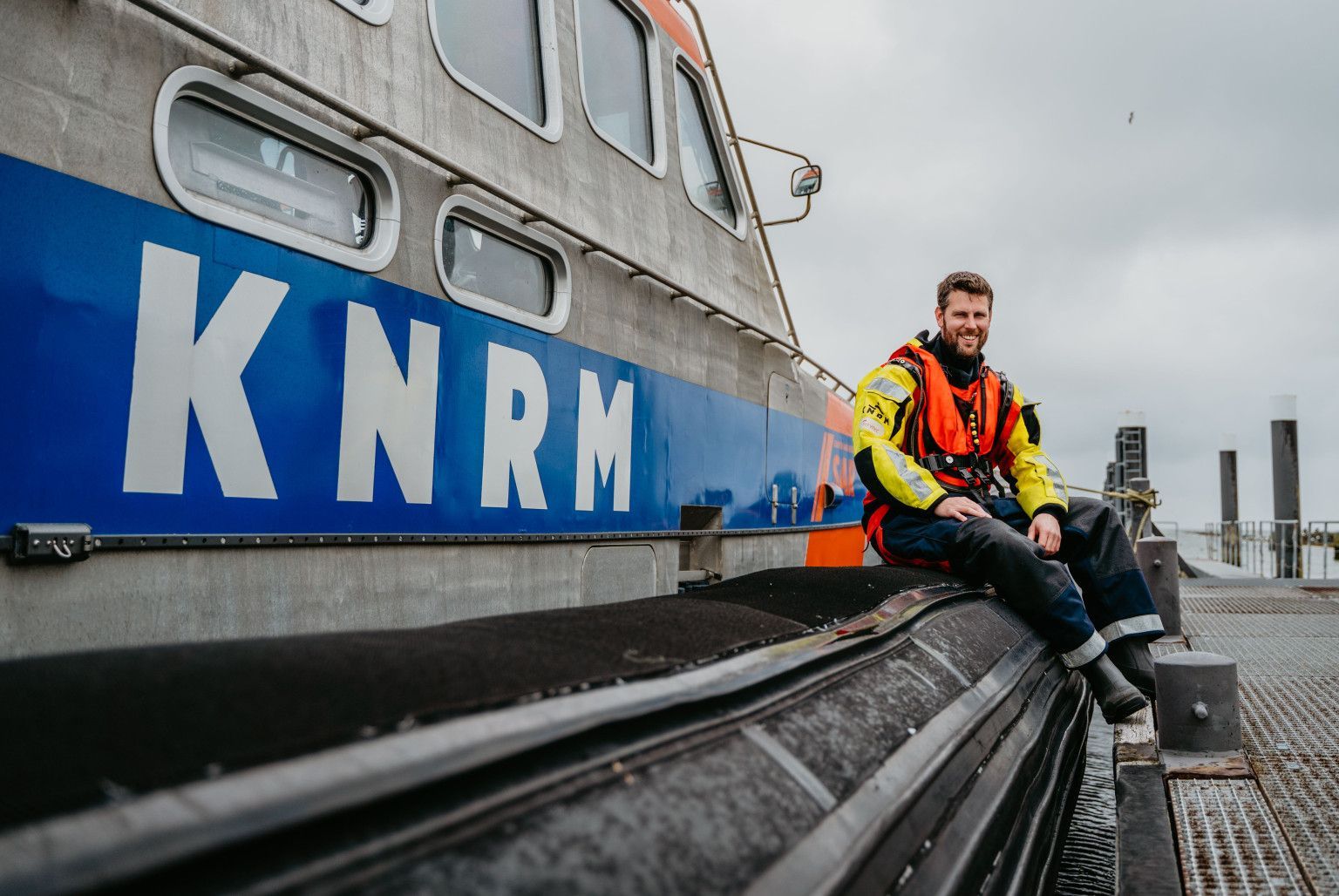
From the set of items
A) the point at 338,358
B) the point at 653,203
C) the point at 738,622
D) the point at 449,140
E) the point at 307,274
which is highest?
the point at 653,203

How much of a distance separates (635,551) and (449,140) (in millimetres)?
1502

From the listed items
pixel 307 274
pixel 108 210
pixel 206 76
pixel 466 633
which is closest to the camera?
pixel 466 633

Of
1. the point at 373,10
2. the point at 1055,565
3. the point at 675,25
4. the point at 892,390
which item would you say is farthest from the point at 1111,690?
the point at 675,25

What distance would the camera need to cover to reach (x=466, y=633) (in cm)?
116

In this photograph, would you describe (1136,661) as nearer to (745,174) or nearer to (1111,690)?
(1111,690)

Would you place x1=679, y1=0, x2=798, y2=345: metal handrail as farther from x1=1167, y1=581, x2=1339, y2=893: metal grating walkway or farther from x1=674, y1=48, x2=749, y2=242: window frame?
x1=1167, y1=581, x2=1339, y2=893: metal grating walkway

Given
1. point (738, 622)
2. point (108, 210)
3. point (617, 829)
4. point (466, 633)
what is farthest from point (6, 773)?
point (108, 210)

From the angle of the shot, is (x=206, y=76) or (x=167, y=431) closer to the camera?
(x=167, y=431)

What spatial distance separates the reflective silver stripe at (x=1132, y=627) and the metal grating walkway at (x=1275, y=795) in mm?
347

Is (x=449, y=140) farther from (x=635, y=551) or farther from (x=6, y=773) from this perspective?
(x=6, y=773)

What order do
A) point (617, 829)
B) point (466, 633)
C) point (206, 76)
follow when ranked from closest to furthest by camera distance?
point (617, 829)
point (466, 633)
point (206, 76)

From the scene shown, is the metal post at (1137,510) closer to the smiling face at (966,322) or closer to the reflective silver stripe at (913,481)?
the smiling face at (966,322)

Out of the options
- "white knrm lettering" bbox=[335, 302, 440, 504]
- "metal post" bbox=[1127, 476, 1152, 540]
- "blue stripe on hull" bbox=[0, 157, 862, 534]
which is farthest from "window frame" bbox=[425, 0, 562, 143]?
"metal post" bbox=[1127, 476, 1152, 540]

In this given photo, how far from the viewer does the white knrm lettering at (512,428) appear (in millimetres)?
2559
